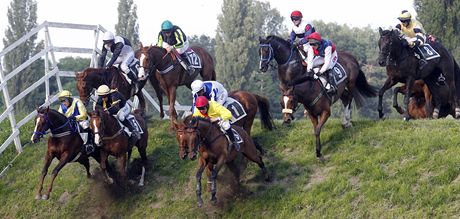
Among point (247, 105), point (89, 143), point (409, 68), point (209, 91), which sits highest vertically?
point (409, 68)

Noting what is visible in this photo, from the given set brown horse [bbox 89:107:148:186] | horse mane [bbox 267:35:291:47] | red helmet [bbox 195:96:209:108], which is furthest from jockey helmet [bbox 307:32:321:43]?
brown horse [bbox 89:107:148:186]

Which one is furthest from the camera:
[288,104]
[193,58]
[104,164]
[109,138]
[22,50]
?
[22,50]

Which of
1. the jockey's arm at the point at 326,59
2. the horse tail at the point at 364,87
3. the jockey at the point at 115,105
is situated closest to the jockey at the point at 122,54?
the jockey at the point at 115,105

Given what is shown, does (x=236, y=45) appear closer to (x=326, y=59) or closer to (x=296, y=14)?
(x=296, y=14)

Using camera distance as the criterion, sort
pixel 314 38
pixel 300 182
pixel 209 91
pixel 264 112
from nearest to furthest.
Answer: pixel 300 182, pixel 209 91, pixel 314 38, pixel 264 112

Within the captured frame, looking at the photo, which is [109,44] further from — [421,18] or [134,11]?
[134,11]

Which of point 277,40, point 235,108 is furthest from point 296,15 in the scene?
point 235,108

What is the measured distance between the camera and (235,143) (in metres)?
15.3

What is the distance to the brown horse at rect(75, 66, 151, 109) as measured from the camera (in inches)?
722

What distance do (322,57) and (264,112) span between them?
225cm

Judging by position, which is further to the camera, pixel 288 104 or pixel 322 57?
pixel 322 57

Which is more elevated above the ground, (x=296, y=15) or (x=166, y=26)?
(x=296, y=15)

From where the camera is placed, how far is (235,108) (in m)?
17.0

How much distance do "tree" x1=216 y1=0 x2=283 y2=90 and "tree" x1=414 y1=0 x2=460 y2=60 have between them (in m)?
21.1
